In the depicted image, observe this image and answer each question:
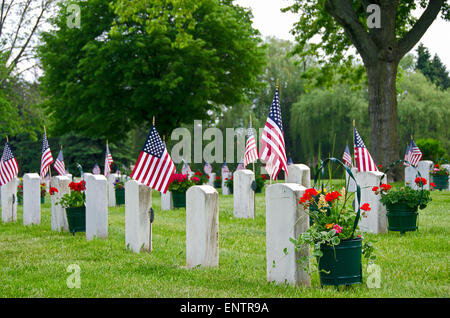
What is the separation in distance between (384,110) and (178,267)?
570 inches

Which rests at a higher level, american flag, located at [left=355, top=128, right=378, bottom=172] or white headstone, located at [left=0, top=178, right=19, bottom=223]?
american flag, located at [left=355, top=128, right=378, bottom=172]

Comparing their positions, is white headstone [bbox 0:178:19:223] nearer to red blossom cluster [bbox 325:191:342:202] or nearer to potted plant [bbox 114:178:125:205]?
potted plant [bbox 114:178:125:205]

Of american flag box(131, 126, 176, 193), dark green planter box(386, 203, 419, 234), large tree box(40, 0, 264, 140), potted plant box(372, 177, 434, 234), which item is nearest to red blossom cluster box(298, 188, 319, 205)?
american flag box(131, 126, 176, 193)

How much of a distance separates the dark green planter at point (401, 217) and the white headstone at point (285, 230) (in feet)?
14.2

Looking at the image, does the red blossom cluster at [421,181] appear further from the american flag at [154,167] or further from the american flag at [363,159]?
the american flag at [154,167]

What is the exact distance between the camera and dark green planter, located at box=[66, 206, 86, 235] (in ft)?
33.4

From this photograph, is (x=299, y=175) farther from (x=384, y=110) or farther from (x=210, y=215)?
(x=384, y=110)

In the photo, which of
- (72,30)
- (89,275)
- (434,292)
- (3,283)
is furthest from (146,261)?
(72,30)

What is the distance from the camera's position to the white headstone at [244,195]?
1283 cm

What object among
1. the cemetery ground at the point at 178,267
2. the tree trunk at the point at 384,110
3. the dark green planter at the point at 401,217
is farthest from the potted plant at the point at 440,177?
the dark green planter at the point at 401,217

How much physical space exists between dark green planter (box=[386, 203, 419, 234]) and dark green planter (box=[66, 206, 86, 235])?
5.90m

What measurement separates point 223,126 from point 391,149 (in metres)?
19.3

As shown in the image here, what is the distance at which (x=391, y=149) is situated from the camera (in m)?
19.2
